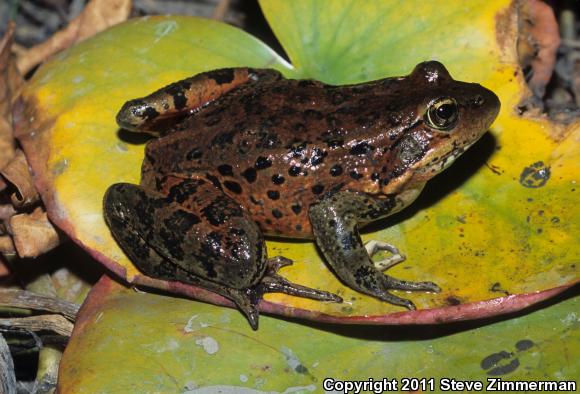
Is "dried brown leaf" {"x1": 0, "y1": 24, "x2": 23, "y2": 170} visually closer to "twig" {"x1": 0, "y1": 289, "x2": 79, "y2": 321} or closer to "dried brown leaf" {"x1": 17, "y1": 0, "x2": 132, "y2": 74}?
"dried brown leaf" {"x1": 17, "y1": 0, "x2": 132, "y2": 74}

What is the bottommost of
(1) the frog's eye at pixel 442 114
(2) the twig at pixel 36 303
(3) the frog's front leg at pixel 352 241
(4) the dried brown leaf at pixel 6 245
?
(2) the twig at pixel 36 303

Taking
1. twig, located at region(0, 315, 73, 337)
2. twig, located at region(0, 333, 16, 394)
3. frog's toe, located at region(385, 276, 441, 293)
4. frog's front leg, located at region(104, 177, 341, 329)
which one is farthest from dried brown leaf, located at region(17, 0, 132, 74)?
frog's toe, located at region(385, 276, 441, 293)

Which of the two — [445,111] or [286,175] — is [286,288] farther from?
[445,111]

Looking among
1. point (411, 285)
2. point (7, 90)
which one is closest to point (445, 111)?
point (411, 285)

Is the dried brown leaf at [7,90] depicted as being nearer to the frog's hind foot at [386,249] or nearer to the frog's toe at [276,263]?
the frog's toe at [276,263]

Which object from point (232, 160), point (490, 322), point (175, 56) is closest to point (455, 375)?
point (490, 322)

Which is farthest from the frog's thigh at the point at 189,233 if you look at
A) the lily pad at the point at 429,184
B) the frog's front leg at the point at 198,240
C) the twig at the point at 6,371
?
the twig at the point at 6,371
